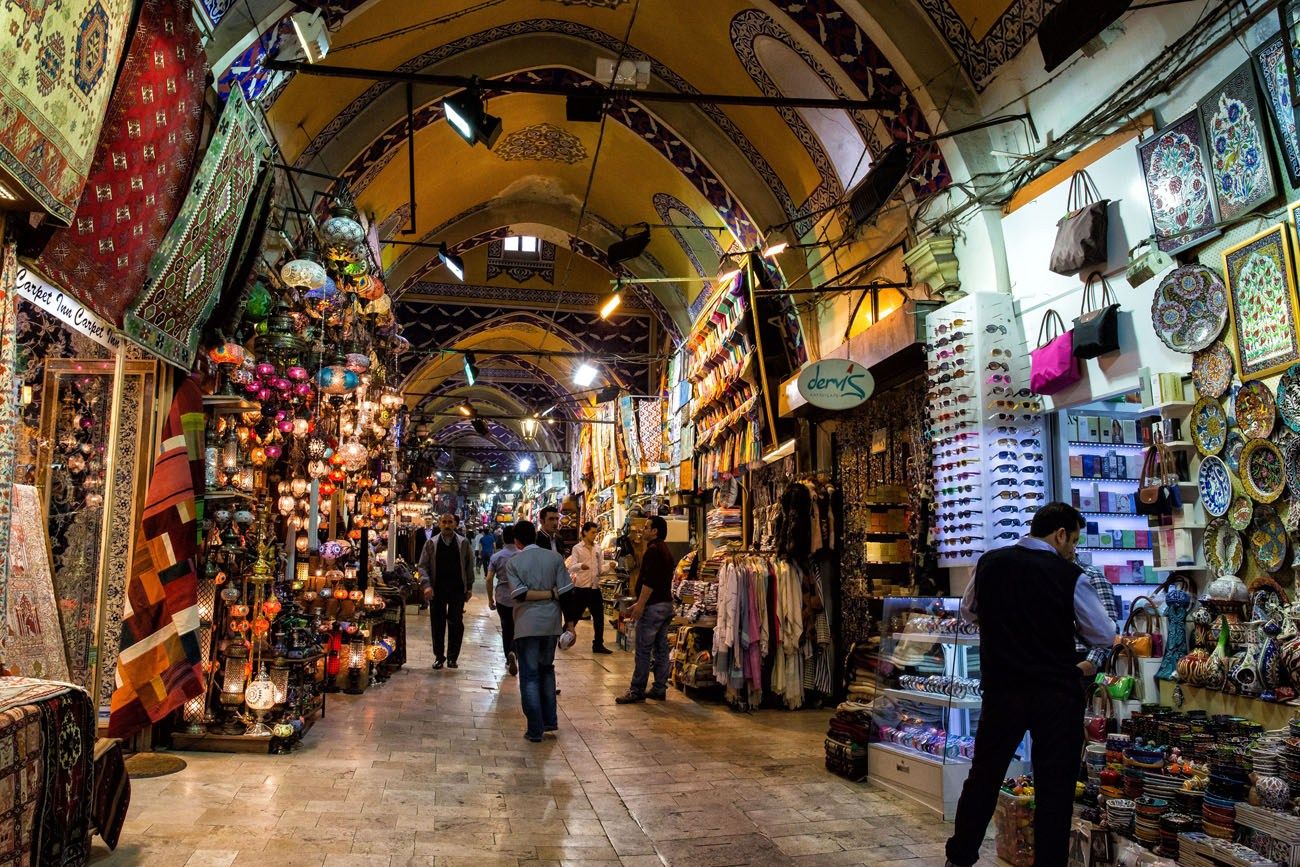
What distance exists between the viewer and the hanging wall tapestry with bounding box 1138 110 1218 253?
4.04 m

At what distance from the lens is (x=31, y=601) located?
4141 millimetres

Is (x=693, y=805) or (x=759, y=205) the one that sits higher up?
(x=759, y=205)

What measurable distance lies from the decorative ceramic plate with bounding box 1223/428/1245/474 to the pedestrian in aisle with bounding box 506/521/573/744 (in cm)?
358

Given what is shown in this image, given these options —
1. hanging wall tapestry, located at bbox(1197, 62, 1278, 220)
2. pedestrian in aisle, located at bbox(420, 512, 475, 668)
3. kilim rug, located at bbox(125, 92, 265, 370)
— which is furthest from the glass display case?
pedestrian in aisle, located at bbox(420, 512, 475, 668)

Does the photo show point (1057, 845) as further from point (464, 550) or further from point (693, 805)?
→ point (464, 550)

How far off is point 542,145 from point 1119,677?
884cm

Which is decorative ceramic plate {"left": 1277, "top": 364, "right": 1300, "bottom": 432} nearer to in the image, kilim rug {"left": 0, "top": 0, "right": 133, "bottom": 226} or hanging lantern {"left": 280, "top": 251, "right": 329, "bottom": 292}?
kilim rug {"left": 0, "top": 0, "right": 133, "bottom": 226}

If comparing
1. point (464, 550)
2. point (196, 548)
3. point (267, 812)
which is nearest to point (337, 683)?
point (464, 550)

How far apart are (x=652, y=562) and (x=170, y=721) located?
136 inches

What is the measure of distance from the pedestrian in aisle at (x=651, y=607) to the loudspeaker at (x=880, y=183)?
9.35 feet

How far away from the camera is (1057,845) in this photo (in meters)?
2.96

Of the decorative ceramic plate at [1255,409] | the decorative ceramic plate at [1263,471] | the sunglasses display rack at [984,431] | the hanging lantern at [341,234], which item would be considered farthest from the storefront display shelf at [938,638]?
the hanging lantern at [341,234]

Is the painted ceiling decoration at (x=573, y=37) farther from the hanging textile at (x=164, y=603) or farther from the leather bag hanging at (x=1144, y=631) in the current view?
the leather bag hanging at (x=1144, y=631)

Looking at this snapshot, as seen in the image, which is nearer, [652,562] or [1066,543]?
[1066,543]
